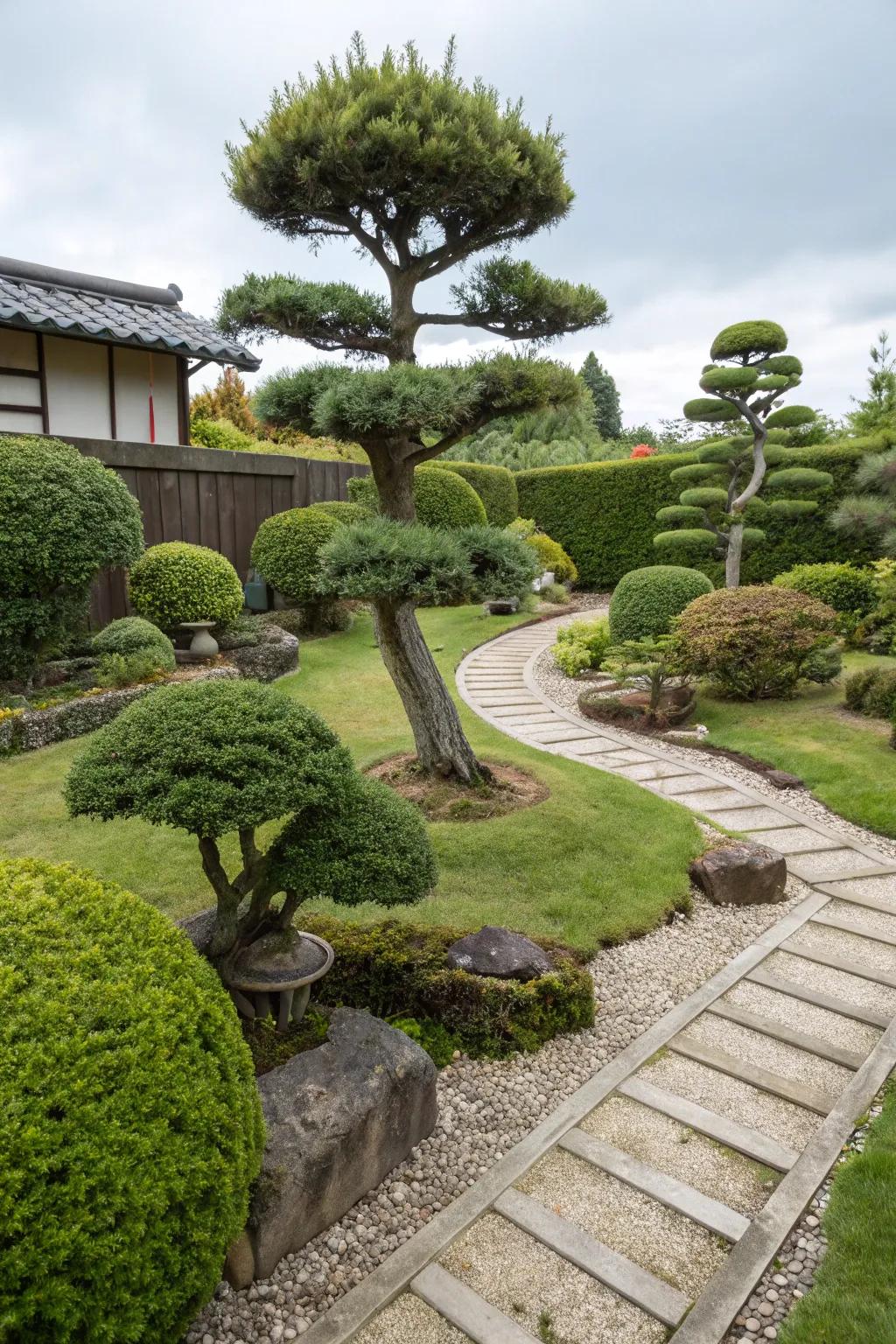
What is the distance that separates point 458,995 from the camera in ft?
10.0

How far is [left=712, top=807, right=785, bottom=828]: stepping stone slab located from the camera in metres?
5.43

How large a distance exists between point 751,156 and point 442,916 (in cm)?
536

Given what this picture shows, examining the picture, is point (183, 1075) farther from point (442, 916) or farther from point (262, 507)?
point (262, 507)

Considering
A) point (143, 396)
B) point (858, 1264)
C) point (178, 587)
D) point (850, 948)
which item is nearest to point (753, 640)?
point (850, 948)

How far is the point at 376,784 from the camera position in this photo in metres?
2.97

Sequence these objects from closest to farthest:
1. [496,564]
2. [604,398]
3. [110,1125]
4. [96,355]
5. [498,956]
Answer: [110,1125] → [498,956] → [496,564] → [96,355] → [604,398]

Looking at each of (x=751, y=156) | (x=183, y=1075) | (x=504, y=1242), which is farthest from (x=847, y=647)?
(x=183, y=1075)

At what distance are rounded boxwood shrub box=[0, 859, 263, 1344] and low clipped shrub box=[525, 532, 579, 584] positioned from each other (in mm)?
13109

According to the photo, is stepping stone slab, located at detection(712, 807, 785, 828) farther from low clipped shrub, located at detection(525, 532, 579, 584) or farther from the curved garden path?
low clipped shrub, located at detection(525, 532, 579, 584)

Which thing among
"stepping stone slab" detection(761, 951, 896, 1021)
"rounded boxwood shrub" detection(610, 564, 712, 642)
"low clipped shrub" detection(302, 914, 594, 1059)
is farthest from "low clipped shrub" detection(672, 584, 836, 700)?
"low clipped shrub" detection(302, 914, 594, 1059)

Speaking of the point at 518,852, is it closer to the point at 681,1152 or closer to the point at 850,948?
the point at 850,948

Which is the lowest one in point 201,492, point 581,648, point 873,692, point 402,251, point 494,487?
point 873,692

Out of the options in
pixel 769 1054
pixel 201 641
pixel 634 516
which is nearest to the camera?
pixel 769 1054

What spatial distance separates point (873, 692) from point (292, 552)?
679 cm
